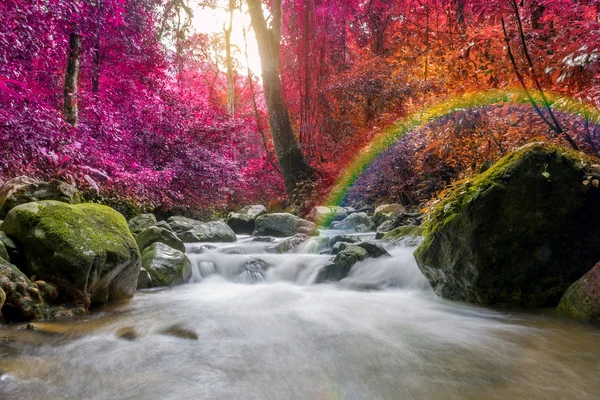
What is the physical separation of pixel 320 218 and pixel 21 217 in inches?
294

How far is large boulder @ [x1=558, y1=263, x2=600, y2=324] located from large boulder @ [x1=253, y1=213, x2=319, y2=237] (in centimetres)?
600

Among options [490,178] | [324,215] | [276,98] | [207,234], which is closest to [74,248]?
[490,178]

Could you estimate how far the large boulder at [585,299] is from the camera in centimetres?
267

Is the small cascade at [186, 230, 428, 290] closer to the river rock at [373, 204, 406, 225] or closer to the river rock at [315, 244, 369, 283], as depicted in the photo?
the river rock at [315, 244, 369, 283]

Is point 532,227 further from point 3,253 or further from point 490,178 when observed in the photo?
point 3,253

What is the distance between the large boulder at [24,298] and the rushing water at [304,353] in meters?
0.18

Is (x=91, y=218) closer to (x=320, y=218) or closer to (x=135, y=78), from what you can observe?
(x=135, y=78)

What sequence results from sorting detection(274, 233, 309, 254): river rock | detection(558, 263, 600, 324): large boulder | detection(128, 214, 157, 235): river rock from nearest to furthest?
detection(558, 263, 600, 324): large boulder, detection(274, 233, 309, 254): river rock, detection(128, 214, 157, 235): river rock

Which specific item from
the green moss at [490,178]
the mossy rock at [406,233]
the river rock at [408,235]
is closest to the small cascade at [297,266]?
the river rock at [408,235]

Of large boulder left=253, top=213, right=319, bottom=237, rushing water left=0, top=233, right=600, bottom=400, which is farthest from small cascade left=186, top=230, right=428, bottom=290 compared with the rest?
large boulder left=253, top=213, right=319, bottom=237

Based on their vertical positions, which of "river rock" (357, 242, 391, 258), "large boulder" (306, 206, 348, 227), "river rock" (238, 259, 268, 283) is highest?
"large boulder" (306, 206, 348, 227)

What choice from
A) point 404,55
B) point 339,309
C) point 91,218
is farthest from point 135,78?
point 339,309

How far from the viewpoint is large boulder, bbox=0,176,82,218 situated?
4497 millimetres

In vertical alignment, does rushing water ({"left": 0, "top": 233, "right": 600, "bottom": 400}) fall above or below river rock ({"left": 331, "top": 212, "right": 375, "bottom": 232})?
below
